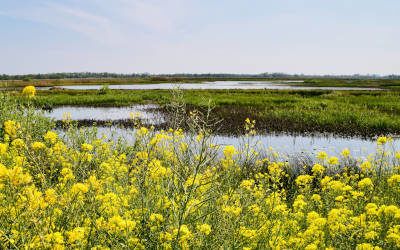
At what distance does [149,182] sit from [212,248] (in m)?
1.25

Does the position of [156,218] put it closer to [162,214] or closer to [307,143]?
[162,214]

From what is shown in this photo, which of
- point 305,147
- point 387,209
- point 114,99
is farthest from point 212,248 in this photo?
point 114,99

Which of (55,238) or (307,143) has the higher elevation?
(55,238)

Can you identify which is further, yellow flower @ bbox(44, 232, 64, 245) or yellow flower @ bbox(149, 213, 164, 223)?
yellow flower @ bbox(149, 213, 164, 223)

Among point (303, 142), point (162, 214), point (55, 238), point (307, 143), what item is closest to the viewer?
point (55, 238)

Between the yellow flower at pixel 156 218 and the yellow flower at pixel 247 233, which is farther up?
the yellow flower at pixel 156 218

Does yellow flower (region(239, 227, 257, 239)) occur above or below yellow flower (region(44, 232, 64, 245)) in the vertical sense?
below

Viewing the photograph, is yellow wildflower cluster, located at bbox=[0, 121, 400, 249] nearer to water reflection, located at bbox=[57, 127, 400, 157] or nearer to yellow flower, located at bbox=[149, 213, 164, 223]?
yellow flower, located at bbox=[149, 213, 164, 223]

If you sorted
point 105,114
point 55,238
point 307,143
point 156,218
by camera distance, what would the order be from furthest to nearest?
point 105,114 < point 307,143 < point 156,218 < point 55,238

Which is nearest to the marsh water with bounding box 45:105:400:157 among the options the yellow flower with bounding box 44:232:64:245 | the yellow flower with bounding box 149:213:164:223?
the yellow flower with bounding box 149:213:164:223

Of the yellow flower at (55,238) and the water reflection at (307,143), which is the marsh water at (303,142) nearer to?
the water reflection at (307,143)

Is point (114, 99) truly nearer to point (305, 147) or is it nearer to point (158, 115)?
point (158, 115)

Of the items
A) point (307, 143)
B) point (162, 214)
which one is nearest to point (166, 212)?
point (162, 214)

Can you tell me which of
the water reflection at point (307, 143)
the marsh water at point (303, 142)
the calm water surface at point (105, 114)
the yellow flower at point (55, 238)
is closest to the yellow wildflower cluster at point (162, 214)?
the yellow flower at point (55, 238)
